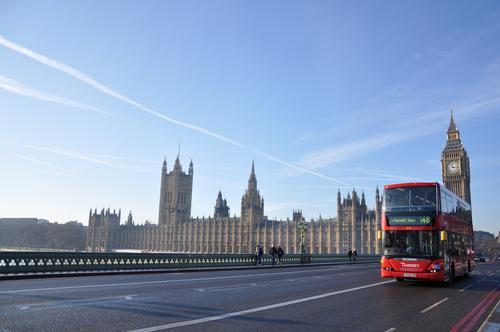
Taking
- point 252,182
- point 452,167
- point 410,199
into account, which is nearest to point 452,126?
point 452,167

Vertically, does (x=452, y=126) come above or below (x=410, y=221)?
above

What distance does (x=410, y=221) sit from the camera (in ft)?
54.4

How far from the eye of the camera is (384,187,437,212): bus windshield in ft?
54.4

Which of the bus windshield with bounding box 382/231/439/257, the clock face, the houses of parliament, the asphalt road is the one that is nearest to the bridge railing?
the asphalt road

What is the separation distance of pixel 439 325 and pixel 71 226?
17163 cm

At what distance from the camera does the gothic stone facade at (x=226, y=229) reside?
95.4 m

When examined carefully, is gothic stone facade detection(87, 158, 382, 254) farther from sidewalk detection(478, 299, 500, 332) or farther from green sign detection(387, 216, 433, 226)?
sidewalk detection(478, 299, 500, 332)

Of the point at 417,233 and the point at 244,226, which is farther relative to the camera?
the point at 244,226

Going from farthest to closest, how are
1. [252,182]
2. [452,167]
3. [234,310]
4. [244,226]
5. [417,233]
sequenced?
[452,167] → [252,182] → [244,226] → [417,233] → [234,310]

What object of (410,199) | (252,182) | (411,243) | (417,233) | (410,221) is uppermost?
(252,182)

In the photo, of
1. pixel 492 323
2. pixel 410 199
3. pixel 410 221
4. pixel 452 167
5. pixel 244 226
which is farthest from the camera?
pixel 452 167

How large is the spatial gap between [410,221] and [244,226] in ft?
341

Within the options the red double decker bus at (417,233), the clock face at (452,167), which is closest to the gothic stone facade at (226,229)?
the clock face at (452,167)

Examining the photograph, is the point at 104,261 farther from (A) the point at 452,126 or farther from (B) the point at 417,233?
(A) the point at 452,126
